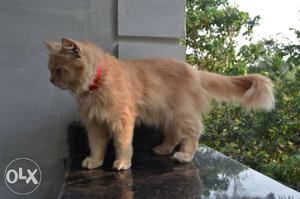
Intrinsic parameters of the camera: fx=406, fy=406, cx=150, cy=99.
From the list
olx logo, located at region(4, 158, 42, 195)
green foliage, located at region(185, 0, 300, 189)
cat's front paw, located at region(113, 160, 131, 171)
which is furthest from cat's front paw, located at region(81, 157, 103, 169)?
green foliage, located at region(185, 0, 300, 189)

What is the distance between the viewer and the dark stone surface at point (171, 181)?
140cm

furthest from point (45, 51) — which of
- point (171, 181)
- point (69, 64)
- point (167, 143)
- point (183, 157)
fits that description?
point (171, 181)

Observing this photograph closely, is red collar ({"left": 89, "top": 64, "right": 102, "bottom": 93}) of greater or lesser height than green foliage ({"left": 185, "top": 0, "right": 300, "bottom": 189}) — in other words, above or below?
above

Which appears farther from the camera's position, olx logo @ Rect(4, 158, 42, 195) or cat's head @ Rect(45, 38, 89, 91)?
olx logo @ Rect(4, 158, 42, 195)

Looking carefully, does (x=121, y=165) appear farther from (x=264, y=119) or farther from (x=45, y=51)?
(x=264, y=119)

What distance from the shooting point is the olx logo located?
2.12m

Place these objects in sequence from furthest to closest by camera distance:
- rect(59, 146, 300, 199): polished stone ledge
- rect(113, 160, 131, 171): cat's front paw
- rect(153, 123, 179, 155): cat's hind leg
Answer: rect(153, 123, 179, 155): cat's hind leg → rect(113, 160, 131, 171): cat's front paw → rect(59, 146, 300, 199): polished stone ledge

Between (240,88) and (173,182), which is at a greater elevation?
(240,88)

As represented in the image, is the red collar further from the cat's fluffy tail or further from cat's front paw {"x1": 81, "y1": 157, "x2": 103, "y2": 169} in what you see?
the cat's fluffy tail

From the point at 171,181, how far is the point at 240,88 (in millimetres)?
731

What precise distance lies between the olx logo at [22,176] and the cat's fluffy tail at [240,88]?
3.28 ft

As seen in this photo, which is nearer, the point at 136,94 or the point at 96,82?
the point at 96,82

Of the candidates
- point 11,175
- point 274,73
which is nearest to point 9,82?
point 11,175

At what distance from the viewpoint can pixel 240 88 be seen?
81.5 inches
